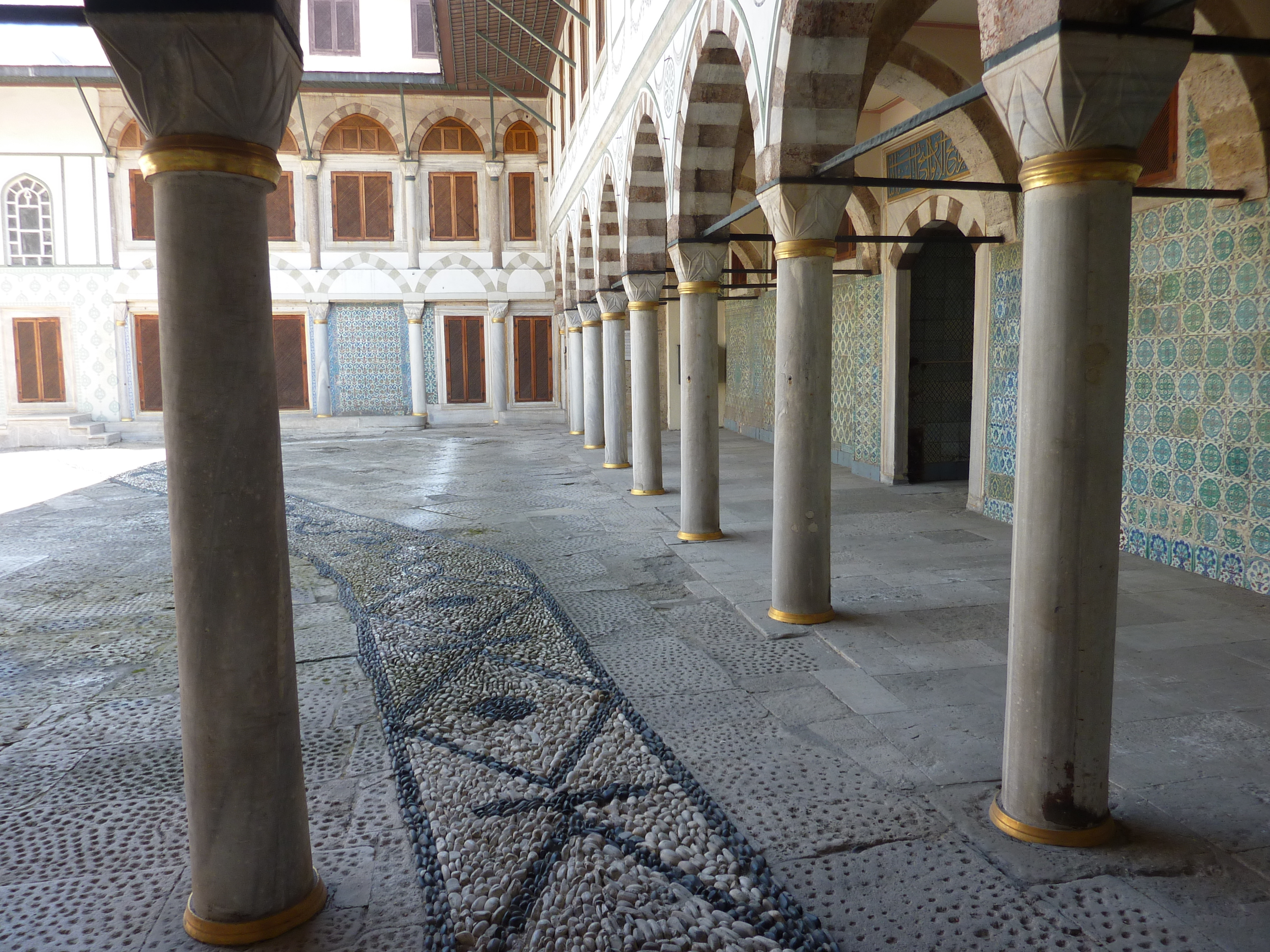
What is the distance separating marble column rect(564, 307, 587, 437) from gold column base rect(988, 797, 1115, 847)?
12485mm

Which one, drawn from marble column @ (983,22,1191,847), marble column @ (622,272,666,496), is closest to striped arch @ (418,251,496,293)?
marble column @ (622,272,666,496)

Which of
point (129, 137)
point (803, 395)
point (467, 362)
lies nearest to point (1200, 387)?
point (803, 395)

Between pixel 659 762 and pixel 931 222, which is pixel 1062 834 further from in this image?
pixel 931 222

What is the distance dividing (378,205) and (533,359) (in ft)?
15.2

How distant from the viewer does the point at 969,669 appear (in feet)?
14.0

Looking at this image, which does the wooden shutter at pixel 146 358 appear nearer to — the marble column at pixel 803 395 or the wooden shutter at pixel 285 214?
the wooden shutter at pixel 285 214

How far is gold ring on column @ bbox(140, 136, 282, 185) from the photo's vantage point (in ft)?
7.36

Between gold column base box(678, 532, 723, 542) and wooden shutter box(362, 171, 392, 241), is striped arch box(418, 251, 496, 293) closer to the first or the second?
wooden shutter box(362, 171, 392, 241)

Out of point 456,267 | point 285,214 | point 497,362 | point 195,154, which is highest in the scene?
point 285,214

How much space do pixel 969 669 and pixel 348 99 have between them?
1912cm

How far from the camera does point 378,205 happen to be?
19984mm

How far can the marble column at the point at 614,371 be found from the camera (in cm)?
1115

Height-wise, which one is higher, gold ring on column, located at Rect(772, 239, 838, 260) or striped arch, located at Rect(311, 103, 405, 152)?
Answer: striped arch, located at Rect(311, 103, 405, 152)

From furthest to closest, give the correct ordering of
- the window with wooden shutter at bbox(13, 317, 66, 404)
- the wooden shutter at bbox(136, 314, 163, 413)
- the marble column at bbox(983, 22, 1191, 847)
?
the wooden shutter at bbox(136, 314, 163, 413), the window with wooden shutter at bbox(13, 317, 66, 404), the marble column at bbox(983, 22, 1191, 847)
